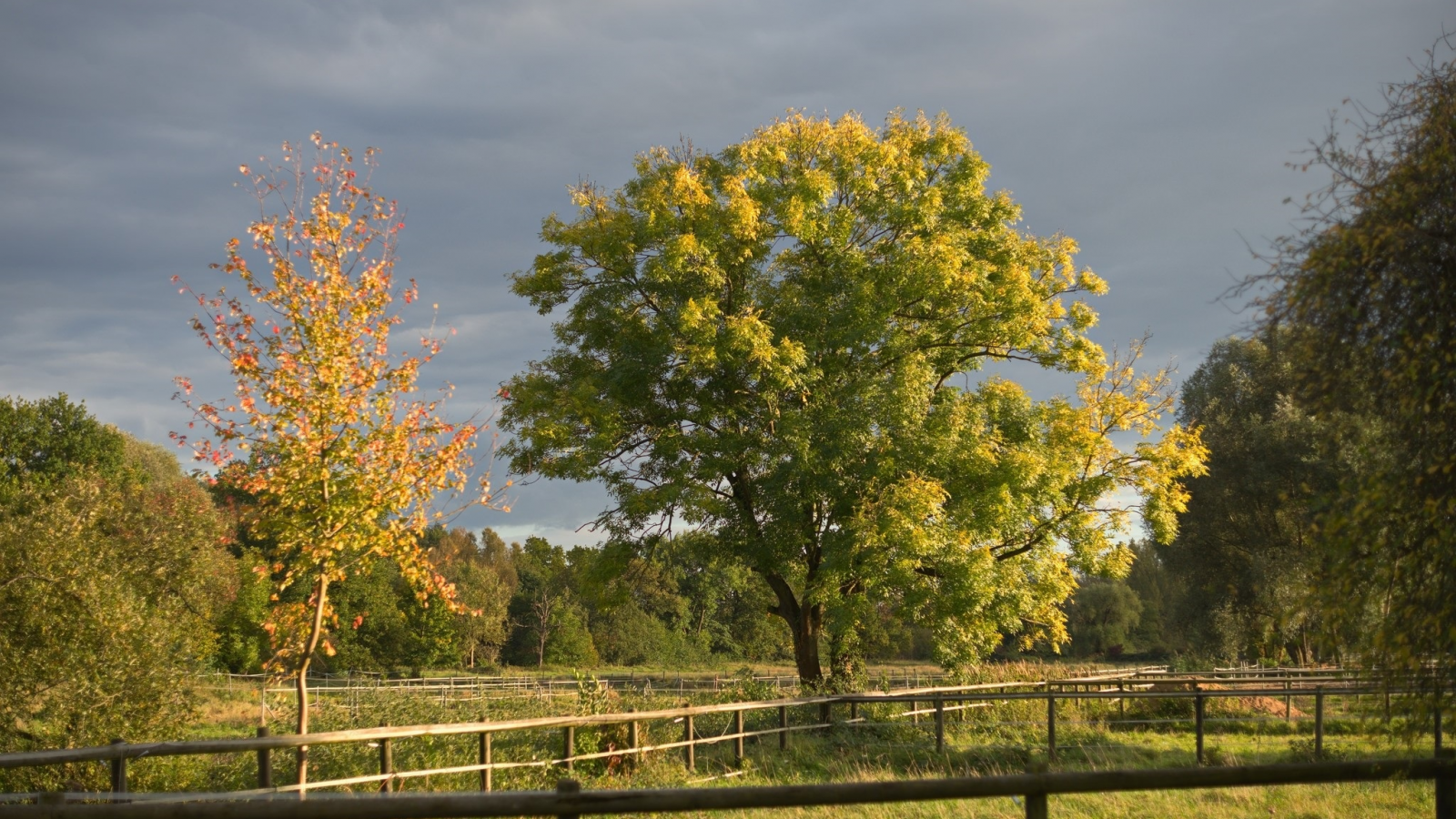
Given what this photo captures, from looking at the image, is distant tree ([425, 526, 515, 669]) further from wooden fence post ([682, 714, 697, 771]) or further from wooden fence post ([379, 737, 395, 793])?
wooden fence post ([379, 737, 395, 793])

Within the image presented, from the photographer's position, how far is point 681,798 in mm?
4562

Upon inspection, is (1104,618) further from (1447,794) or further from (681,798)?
(681,798)

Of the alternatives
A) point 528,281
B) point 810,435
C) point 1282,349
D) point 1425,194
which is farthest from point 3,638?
point 1425,194

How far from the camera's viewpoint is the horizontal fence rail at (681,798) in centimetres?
445

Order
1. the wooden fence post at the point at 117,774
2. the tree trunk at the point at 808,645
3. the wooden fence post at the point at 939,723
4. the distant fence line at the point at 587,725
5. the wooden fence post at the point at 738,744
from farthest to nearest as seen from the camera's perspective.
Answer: the tree trunk at the point at 808,645 → the wooden fence post at the point at 939,723 → the wooden fence post at the point at 738,744 → the distant fence line at the point at 587,725 → the wooden fence post at the point at 117,774

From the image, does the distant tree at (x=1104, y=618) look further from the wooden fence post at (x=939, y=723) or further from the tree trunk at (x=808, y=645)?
the wooden fence post at (x=939, y=723)

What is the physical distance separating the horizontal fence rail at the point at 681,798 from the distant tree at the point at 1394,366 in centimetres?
233

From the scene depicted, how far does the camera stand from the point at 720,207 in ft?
69.3

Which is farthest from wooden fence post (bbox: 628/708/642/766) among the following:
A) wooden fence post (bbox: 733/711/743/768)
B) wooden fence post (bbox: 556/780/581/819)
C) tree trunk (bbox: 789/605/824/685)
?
tree trunk (bbox: 789/605/824/685)

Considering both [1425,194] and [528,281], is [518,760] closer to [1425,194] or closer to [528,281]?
[1425,194]

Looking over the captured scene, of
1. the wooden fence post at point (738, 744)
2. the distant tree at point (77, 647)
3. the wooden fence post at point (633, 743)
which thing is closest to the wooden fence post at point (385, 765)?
the wooden fence post at point (633, 743)

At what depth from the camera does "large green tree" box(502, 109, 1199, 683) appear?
18.7 meters

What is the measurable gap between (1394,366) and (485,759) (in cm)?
868

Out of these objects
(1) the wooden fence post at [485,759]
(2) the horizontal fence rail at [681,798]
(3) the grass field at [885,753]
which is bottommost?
(3) the grass field at [885,753]
